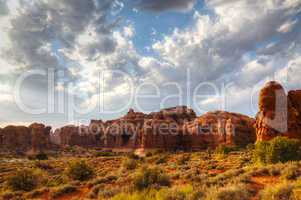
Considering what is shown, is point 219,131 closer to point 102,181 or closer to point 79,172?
point 79,172

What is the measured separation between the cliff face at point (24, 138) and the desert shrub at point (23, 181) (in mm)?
65480

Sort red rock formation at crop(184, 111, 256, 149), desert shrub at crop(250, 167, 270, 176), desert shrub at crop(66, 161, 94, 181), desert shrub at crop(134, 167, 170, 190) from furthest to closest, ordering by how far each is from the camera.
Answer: red rock formation at crop(184, 111, 256, 149) < desert shrub at crop(66, 161, 94, 181) < desert shrub at crop(250, 167, 270, 176) < desert shrub at crop(134, 167, 170, 190)

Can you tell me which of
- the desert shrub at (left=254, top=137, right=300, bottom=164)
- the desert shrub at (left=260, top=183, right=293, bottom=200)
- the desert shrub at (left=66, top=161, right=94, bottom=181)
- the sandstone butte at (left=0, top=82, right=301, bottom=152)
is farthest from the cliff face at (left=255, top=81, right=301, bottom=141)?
the desert shrub at (left=260, top=183, right=293, bottom=200)

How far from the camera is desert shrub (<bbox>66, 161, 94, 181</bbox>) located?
1745 centimetres

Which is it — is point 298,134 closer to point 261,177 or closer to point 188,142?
point 261,177

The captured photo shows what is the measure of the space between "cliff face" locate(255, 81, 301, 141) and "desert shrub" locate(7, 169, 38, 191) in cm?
2536

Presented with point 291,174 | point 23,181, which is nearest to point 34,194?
point 23,181

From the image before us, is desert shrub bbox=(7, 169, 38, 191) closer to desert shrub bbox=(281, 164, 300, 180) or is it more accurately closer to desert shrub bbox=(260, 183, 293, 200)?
desert shrub bbox=(260, 183, 293, 200)

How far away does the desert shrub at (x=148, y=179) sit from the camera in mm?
10203

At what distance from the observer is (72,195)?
1153 cm

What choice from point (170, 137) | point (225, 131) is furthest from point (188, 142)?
point (225, 131)

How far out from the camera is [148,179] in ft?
34.9

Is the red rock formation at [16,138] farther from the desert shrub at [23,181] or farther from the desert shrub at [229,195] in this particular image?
the desert shrub at [229,195]

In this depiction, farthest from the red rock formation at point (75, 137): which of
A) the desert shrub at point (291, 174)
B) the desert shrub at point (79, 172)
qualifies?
the desert shrub at point (291, 174)
